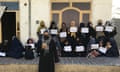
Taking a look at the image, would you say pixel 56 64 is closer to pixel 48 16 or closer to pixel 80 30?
pixel 80 30

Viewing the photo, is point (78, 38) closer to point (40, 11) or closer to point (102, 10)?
point (102, 10)

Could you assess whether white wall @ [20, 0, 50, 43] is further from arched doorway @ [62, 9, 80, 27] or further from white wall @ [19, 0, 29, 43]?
arched doorway @ [62, 9, 80, 27]

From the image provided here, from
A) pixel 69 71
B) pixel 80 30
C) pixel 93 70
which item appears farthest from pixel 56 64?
pixel 80 30

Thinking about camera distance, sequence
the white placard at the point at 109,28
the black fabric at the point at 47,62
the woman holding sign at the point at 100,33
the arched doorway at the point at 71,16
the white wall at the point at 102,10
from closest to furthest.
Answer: the black fabric at the point at 47,62, the white placard at the point at 109,28, the woman holding sign at the point at 100,33, the white wall at the point at 102,10, the arched doorway at the point at 71,16

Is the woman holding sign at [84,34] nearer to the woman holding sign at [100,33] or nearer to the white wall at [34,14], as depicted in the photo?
the woman holding sign at [100,33]

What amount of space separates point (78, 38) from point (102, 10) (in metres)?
2.55

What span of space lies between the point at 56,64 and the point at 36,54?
2.09 m

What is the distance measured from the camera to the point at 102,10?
16.9 metres

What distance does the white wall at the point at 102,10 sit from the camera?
55.4 ft

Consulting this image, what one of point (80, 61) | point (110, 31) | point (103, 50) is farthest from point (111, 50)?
point (80, 61)

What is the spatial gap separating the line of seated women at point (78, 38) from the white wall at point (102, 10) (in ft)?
4.53

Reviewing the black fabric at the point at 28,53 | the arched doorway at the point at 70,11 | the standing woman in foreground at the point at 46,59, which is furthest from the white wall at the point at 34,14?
the standing woman in foreground at the point at 46,59

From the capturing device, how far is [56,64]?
13219 mm

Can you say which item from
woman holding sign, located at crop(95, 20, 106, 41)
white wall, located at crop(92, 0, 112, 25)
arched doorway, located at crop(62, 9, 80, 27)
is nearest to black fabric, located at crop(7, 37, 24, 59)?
arched doorway, located at crop(62, 9, 80, 27)
